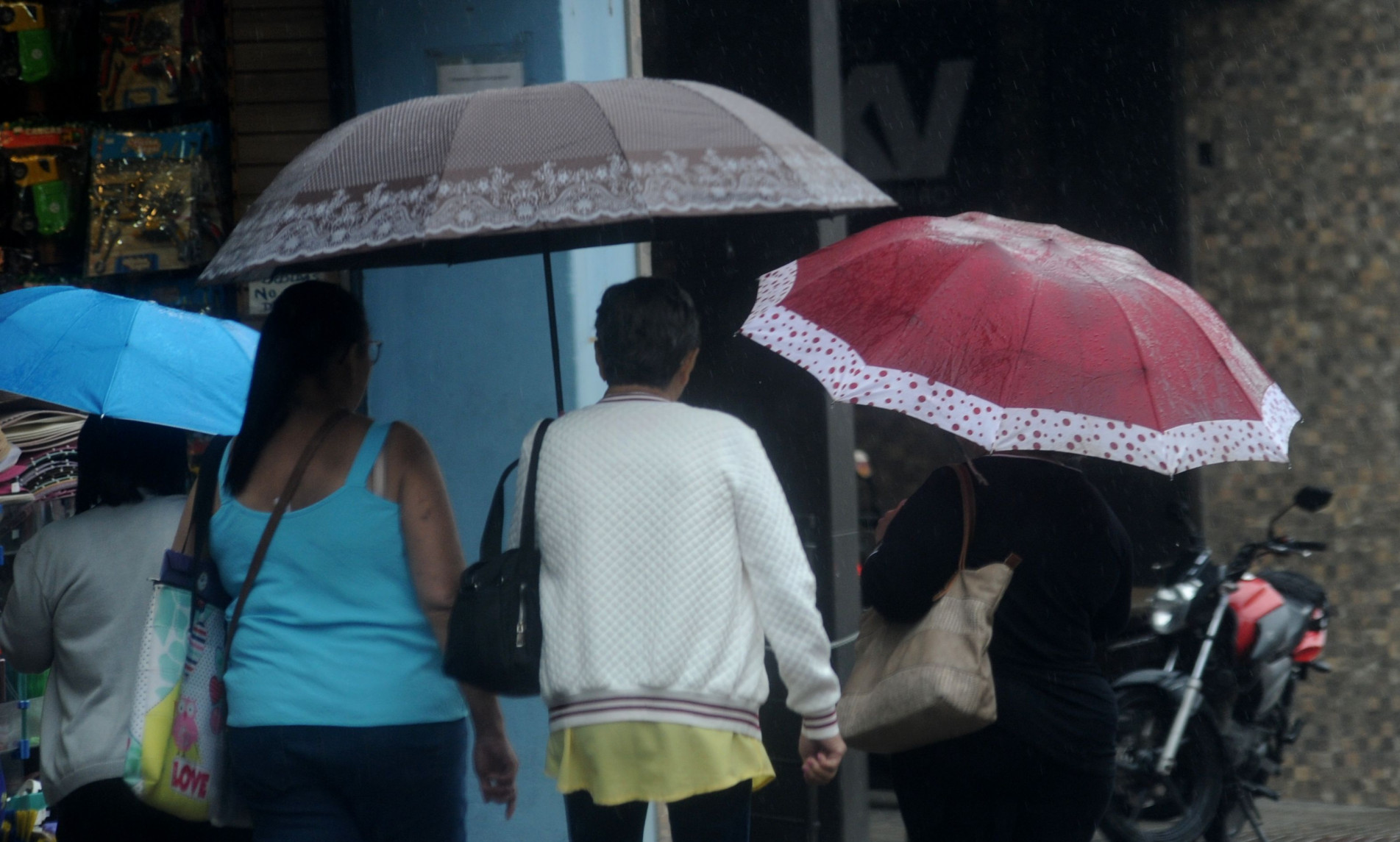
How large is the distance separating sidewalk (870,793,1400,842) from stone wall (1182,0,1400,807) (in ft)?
0.39

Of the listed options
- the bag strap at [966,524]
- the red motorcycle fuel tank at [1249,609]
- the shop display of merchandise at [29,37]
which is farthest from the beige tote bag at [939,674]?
the shop display of merchandise at [29,37]

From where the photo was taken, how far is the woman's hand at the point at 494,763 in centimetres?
294

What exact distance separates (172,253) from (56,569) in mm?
2451

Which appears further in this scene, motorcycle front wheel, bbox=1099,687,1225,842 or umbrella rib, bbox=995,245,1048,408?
motorcycle front wheel, bbox=1099,687,1225,842

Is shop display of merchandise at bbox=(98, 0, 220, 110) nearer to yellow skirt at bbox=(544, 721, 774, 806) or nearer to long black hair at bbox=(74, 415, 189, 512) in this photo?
long black hair at bbox=(74, 415, 189, 512)

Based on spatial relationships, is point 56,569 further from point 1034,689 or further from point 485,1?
point 485,1

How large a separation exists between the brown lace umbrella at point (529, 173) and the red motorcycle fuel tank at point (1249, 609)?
3.89 metres

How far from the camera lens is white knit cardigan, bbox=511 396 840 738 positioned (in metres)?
2.65

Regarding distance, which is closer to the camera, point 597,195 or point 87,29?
point 597,195

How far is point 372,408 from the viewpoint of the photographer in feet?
16.6

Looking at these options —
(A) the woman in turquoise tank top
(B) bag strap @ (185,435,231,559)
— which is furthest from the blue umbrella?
(A) the woman in turquoise tank top

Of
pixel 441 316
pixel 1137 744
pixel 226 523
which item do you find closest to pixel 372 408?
pixel 441 316

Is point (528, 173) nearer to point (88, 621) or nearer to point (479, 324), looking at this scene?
point (88, 621)

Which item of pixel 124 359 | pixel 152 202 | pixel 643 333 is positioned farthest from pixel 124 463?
pixel 152 202
